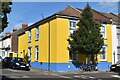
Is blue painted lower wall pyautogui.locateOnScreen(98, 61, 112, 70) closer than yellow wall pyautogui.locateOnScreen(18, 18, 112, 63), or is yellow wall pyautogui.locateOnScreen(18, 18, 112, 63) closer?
yellow wall pyautogui.locateOnScreen(18, 18, 112, 63)

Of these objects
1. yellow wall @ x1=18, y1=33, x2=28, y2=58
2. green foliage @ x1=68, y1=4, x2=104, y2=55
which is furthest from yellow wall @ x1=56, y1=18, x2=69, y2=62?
yellow wall @ x1=18, y1=33, x2=28, y2=58

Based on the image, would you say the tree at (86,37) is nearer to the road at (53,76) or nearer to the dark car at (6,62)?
the road at (53,76)

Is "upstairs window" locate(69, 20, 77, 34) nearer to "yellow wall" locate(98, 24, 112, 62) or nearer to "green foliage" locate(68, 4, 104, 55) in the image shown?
"green foliage" locate(68, 4, 104, 55)

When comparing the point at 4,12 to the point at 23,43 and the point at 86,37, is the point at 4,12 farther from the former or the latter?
the point at 23,43

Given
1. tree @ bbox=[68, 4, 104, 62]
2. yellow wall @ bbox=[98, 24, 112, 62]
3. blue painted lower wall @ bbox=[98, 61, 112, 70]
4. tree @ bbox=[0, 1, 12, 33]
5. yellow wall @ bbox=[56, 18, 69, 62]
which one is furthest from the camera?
yellow wall @ bbox=[98, 24, 112, 62]

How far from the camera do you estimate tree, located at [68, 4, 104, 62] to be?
29.6 metres

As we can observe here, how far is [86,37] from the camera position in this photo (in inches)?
1174

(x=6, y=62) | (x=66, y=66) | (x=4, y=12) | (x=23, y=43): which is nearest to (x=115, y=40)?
(x=66, y=66)

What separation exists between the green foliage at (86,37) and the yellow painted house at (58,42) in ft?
4.59

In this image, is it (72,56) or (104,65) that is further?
(104,65)

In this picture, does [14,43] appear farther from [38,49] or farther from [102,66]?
[102,66]

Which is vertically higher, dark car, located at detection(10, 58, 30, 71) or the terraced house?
the terraced house

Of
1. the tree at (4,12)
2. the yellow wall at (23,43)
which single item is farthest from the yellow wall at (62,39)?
the tree at (4,12)

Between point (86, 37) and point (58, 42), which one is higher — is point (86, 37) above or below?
above
